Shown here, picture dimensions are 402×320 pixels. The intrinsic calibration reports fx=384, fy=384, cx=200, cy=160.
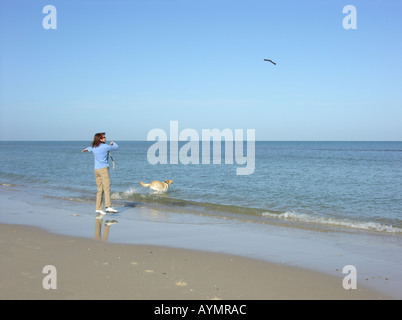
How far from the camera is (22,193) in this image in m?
Result: 17.5

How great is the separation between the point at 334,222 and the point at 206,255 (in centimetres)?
602

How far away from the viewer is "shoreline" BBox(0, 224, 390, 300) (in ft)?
17.0

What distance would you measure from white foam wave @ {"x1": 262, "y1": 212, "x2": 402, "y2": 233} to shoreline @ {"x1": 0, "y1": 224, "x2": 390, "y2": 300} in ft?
18.2

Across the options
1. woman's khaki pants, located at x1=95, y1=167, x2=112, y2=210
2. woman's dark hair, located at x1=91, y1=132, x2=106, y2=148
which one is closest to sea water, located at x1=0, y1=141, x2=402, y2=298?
woman's khaki pants, located at x1=95, y1=167, x2=112, y2=210

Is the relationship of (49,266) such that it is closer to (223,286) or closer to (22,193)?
(223,286)

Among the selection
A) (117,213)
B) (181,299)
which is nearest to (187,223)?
(117,213)

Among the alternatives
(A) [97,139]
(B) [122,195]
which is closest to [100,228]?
(A) [97,139]

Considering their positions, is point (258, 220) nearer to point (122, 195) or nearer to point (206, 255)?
point (206, 255)

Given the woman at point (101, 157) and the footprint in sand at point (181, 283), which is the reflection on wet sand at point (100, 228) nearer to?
the woman at point (101, 157)

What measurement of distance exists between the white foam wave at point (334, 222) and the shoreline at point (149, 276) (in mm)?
5554

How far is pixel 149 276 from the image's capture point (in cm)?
590

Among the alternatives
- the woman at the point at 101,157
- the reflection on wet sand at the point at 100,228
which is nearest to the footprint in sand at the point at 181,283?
the reflection on wet sand at the point at 100,228

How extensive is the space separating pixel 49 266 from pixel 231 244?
12.4 ft
